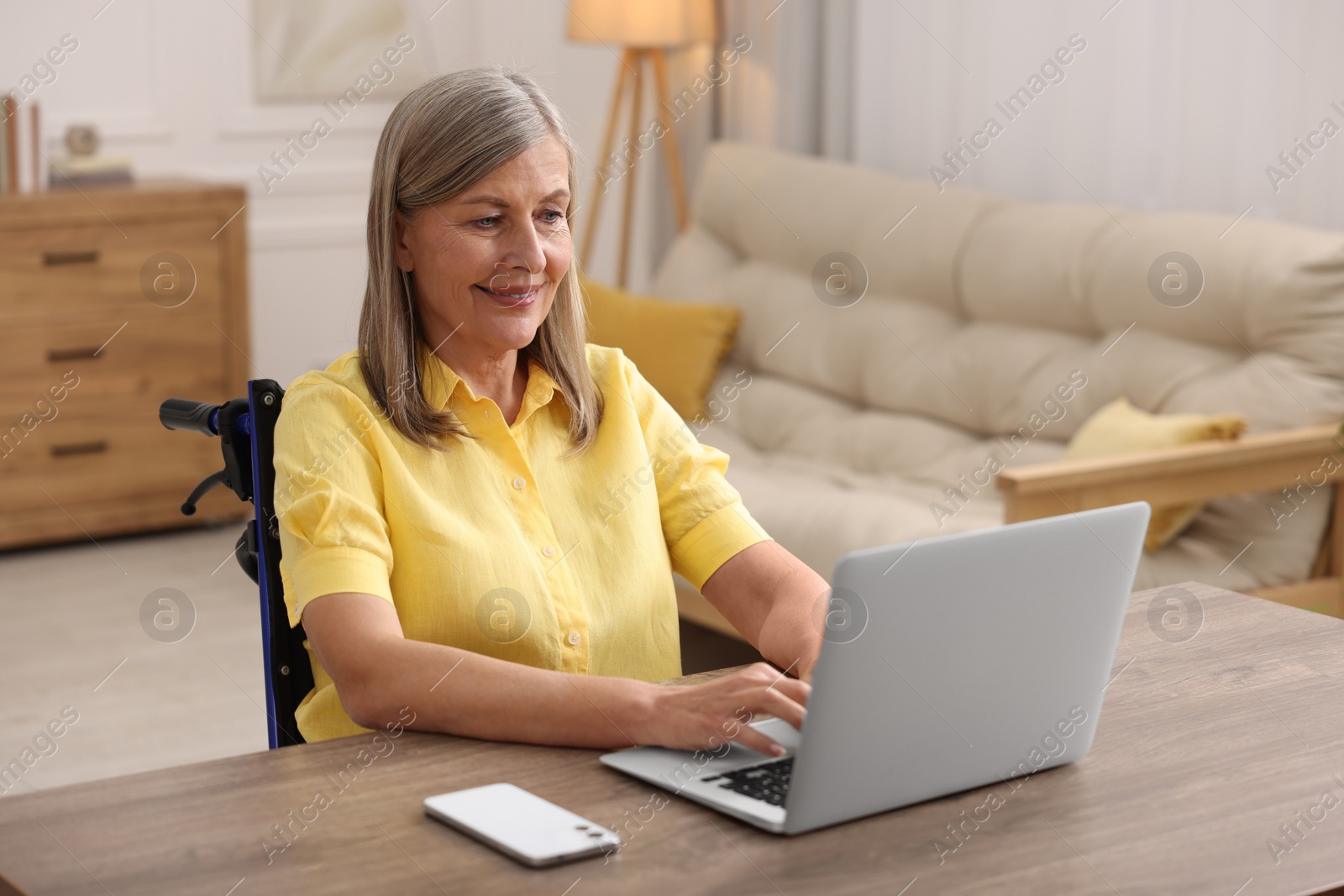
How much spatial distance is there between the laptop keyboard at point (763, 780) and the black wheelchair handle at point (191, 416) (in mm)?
683

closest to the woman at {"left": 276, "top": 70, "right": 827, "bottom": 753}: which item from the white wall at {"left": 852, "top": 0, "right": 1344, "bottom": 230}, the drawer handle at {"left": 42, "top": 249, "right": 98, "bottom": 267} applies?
the white wall at {"left": 852, "top": 0, "right": 1344, "bottom": 230}

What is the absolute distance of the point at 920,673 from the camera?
108 centimetres

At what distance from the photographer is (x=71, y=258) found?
162 inches

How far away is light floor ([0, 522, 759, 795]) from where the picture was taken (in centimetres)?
299

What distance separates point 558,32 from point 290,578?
13.5 ft

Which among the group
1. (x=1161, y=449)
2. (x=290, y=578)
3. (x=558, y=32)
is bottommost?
(x=1161, y=449)

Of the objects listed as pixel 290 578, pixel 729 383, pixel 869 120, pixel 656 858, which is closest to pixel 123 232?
pixel 729 383

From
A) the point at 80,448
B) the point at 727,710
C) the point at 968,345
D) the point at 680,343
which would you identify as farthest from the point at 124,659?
the point at 727,710

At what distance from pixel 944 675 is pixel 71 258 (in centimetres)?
358

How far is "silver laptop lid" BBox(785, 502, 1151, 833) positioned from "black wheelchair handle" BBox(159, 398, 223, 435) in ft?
2.56

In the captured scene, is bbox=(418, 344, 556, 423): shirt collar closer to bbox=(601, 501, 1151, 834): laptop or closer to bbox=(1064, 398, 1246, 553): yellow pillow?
bbox=(601, 501, 1151, 834): laptop

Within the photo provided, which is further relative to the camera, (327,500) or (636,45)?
(636,45)

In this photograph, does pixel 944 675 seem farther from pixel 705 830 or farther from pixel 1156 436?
pixel 1156 436

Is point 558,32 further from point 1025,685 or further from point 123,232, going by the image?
point 1025,685
